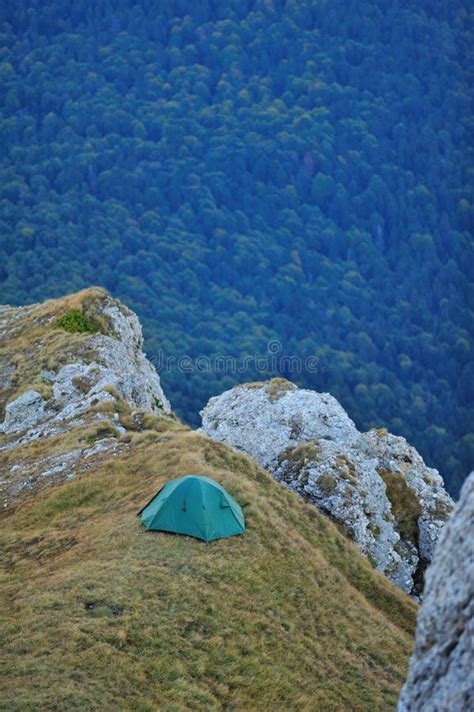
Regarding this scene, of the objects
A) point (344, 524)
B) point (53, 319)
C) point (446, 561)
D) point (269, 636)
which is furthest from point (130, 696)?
point (53, 319)

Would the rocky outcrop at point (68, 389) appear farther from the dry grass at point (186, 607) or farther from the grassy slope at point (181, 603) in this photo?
the dry grass at point (186, 607)

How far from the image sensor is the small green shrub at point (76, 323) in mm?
54562

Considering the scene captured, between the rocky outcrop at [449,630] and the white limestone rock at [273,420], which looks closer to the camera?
the rocky outcrop at [449,630]

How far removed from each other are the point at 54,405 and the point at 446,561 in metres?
33.3

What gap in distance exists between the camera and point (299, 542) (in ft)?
103

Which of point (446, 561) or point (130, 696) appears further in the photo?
point (130, 696)

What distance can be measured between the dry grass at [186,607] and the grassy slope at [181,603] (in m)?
0.05

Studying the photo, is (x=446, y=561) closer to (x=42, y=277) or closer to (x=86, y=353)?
(x=86, y=353)

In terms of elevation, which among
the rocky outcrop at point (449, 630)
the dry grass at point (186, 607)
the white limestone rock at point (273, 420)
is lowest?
the white limestone rock at point (273, 420)

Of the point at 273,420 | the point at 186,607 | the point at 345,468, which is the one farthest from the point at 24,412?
the point at 186,607

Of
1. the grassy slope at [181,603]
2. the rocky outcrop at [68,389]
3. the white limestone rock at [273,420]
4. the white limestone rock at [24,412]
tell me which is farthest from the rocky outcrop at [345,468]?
the white limestone rock at [24,412]

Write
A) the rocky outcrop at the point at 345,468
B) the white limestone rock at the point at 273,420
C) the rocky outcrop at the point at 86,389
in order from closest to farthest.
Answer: the rocky outcrop at the point at 345,468
the rocky outcrop at the point at 86,389
the white limestone rock at the point at 273,420

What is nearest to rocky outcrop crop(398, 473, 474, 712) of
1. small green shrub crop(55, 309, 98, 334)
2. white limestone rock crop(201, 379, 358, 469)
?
white limestone rock crop(201, 379, 358, 469)

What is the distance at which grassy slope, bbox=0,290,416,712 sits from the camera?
2220 centimetres
